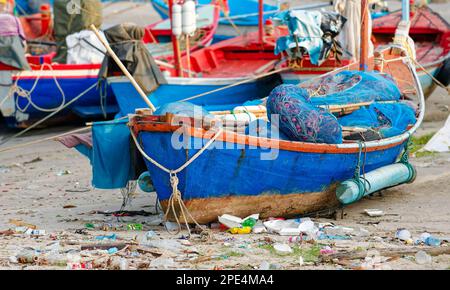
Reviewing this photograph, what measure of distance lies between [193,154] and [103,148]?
1.20 metres

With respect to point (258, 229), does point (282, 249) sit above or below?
above

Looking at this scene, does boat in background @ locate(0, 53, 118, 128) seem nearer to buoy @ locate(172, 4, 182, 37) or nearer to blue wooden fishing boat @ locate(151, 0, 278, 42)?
buoy @ locate(172, 4, 182, 37)

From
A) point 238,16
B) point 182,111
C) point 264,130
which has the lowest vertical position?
point 238,16

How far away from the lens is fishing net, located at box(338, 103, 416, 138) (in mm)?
10442

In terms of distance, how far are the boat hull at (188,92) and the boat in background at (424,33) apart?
10.3ft

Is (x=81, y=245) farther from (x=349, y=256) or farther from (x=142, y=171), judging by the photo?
(x=349, y=256)

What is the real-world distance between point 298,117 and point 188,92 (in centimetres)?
624

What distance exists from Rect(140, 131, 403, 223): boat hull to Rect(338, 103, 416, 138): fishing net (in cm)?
85

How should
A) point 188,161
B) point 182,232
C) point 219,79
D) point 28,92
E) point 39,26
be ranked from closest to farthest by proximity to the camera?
point 188,161, point 182,232, point 219,79, point 28,92, point 39,26

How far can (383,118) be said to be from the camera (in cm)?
1066

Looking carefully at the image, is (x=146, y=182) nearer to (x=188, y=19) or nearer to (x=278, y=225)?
(x=278, y=225)

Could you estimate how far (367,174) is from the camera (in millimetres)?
9891

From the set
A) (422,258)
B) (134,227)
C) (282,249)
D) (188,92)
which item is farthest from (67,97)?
(422,258)
